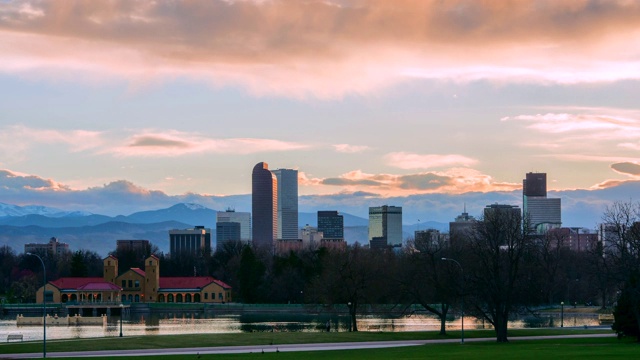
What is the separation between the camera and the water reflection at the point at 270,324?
341 ft

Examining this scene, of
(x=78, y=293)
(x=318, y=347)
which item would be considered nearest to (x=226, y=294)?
(x=78, y=293)

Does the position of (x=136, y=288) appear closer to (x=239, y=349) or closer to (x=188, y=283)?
(x=188, y=283)

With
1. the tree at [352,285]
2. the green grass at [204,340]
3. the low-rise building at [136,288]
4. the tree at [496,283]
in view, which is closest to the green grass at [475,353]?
the tree at [496,283]

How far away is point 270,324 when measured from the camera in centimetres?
12319

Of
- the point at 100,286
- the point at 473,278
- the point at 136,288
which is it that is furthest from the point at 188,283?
the point at 473,278

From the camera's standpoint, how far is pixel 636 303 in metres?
75.4

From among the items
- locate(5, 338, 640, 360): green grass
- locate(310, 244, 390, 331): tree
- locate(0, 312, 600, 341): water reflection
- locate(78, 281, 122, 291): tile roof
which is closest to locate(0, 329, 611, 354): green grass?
locate(5, 338, 640, 360): green grass

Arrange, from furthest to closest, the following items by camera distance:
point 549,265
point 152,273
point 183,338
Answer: point 152,273 → point 549,265 → point 183,338

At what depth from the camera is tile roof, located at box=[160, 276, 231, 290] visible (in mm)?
191250

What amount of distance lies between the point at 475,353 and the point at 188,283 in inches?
Result: 5406

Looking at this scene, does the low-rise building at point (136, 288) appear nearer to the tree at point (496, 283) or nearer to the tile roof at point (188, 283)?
the tile roof at point (188, 283)

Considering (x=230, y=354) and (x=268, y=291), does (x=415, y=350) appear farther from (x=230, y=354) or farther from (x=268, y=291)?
(x=268, y=291)

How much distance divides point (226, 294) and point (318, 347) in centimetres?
11777

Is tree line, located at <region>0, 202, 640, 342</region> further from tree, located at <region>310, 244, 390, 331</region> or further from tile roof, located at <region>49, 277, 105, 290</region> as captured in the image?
tile roof, located at <region>49, 277, 105, 290</region>
